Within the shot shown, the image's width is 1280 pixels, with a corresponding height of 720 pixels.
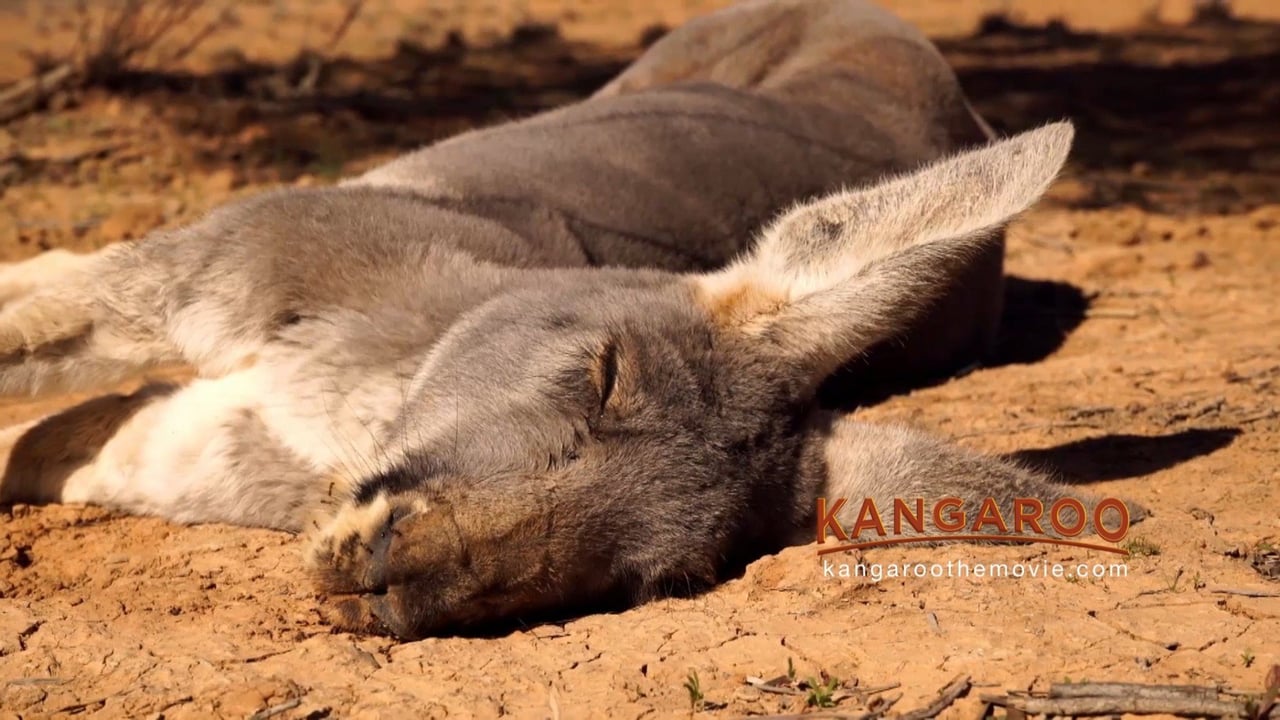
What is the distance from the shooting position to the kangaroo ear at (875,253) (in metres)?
3.26

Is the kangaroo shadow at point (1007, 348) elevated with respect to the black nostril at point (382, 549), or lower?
lower

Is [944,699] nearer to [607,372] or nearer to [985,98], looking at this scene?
[607,372]

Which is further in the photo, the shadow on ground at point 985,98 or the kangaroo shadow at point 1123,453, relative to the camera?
the shadow on ground at point 985,98

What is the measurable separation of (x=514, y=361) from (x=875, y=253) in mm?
861

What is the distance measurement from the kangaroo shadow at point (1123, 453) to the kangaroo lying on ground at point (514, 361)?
623 mm

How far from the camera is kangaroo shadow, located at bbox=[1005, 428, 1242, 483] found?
13.7 feet

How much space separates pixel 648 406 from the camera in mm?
3156

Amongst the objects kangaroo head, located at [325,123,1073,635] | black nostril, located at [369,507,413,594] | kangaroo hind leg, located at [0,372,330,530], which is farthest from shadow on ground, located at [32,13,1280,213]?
black nostril, located at [369,507,413,594]

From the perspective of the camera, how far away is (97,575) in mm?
3432

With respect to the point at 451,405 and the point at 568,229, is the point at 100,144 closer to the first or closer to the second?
the point at 568,229

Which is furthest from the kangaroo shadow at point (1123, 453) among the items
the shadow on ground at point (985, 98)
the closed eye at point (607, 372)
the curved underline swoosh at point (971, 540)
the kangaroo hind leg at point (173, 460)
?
the shadow on ground at point (985, 98)

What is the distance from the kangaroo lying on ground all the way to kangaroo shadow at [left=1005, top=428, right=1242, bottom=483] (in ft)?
2.04

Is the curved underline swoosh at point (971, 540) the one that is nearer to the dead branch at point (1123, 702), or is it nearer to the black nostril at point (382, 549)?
the dead branch at point (1123, 702)

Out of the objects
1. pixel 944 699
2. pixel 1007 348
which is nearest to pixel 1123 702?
pixel 944 699
